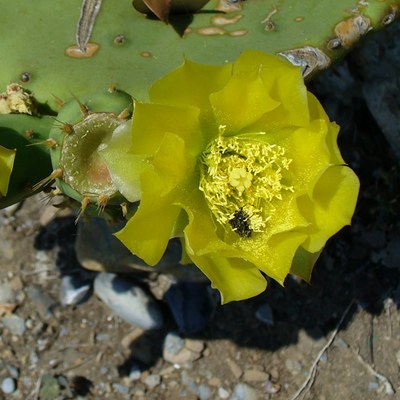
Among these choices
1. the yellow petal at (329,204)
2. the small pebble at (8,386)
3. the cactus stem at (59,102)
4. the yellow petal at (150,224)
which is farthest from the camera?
the small pebble at (8,386)

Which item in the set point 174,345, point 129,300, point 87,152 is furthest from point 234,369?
point 87,152

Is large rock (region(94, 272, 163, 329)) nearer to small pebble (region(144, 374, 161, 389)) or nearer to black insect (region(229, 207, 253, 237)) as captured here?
small pebble (region(144, 374, 161, 389))

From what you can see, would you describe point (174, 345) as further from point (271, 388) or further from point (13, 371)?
point (13, 371)

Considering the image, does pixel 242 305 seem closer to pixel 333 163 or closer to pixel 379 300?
pixel 379 300

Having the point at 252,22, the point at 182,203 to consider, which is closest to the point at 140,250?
the point at 182,203

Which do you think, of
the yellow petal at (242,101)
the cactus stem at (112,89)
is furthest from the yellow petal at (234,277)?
the cactus stem at (112,89)

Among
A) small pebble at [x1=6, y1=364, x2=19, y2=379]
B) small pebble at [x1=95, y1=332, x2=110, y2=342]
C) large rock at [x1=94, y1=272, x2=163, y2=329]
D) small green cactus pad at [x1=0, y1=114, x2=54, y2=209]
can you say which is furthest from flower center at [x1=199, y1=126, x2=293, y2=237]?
small pebble at [x1=6, y1=364, x2=19, y2=379]

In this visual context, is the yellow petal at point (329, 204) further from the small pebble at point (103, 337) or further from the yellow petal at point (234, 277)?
the small pebble at point (103, 337)
